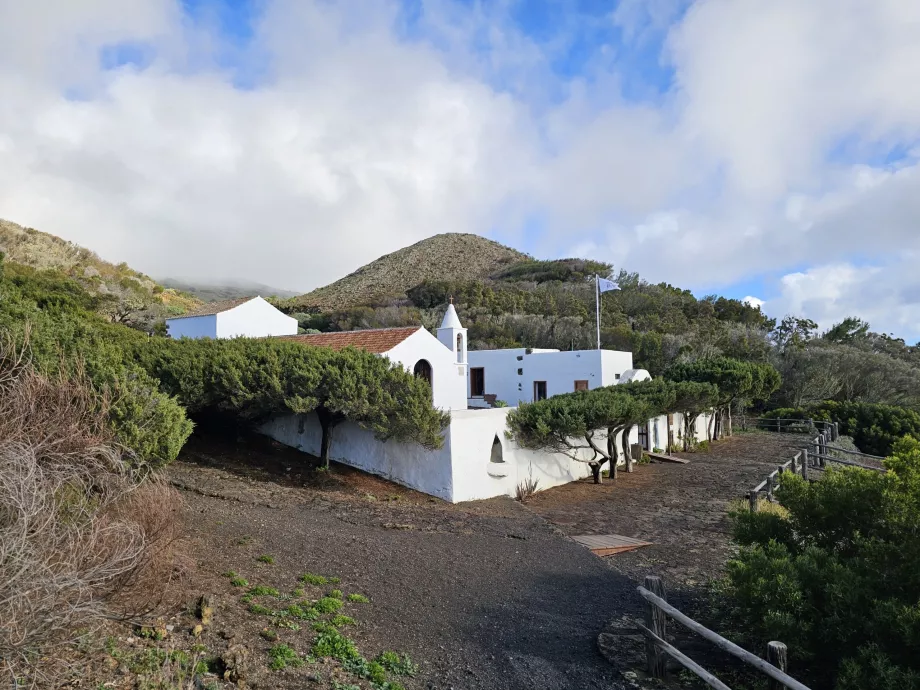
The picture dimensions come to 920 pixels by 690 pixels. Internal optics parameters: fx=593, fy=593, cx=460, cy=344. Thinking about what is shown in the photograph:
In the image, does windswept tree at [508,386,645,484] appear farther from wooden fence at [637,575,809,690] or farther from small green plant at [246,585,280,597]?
small green plant at [246,585,280,597]

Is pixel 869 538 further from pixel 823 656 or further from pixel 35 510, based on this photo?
pixel 35 510

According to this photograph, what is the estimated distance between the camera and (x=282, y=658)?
504 centimetres

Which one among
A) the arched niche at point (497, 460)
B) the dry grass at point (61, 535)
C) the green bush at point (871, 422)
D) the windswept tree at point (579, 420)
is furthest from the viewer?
the green bush at point (871, 422)

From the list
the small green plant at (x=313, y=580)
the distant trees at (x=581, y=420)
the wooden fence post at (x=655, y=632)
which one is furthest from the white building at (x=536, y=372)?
the wooden fence post at (x=655, y=632)

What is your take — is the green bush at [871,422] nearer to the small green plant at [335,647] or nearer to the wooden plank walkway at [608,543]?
the wooden plank walkway at [608,543]

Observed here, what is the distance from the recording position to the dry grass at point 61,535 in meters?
3.54

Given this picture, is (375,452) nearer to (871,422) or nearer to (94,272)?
(871,422)

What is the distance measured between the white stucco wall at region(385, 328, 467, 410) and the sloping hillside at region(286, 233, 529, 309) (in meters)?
44.9

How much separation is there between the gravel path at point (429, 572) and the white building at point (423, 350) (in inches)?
244

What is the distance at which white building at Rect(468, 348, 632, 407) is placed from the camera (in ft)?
83.6

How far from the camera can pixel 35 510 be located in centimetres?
388

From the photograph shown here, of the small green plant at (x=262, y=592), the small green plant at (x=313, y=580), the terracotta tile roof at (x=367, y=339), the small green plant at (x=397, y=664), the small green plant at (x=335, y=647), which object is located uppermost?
the terracotta tile roof at (x=367, y=339)

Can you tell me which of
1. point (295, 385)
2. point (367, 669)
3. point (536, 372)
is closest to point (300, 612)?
point (367, 669)

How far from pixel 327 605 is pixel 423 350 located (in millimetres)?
13843
